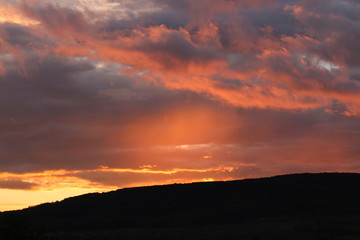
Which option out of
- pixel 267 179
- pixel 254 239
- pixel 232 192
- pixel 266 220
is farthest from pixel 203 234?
pixel 267 179

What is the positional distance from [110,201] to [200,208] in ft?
80.5

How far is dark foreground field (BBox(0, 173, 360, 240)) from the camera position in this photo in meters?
87.9

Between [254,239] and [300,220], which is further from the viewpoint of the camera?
[300,220]

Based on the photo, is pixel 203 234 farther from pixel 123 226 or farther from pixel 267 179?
pixel 267 179

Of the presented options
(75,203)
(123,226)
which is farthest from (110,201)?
(123,226)

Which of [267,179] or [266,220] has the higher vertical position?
[267,179]

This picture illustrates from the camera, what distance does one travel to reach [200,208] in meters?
124

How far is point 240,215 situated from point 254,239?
111 ft

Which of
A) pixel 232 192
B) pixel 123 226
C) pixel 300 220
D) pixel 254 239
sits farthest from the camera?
pixel 232 192

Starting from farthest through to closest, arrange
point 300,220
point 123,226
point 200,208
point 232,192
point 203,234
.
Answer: point 232,192, point 200,208, point 123,226, point 300,220, point 203,234

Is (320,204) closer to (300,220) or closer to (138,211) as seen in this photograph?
(300,220)

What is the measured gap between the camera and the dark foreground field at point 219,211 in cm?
8794

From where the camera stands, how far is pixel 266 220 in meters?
104

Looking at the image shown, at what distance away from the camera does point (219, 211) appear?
117875mm
